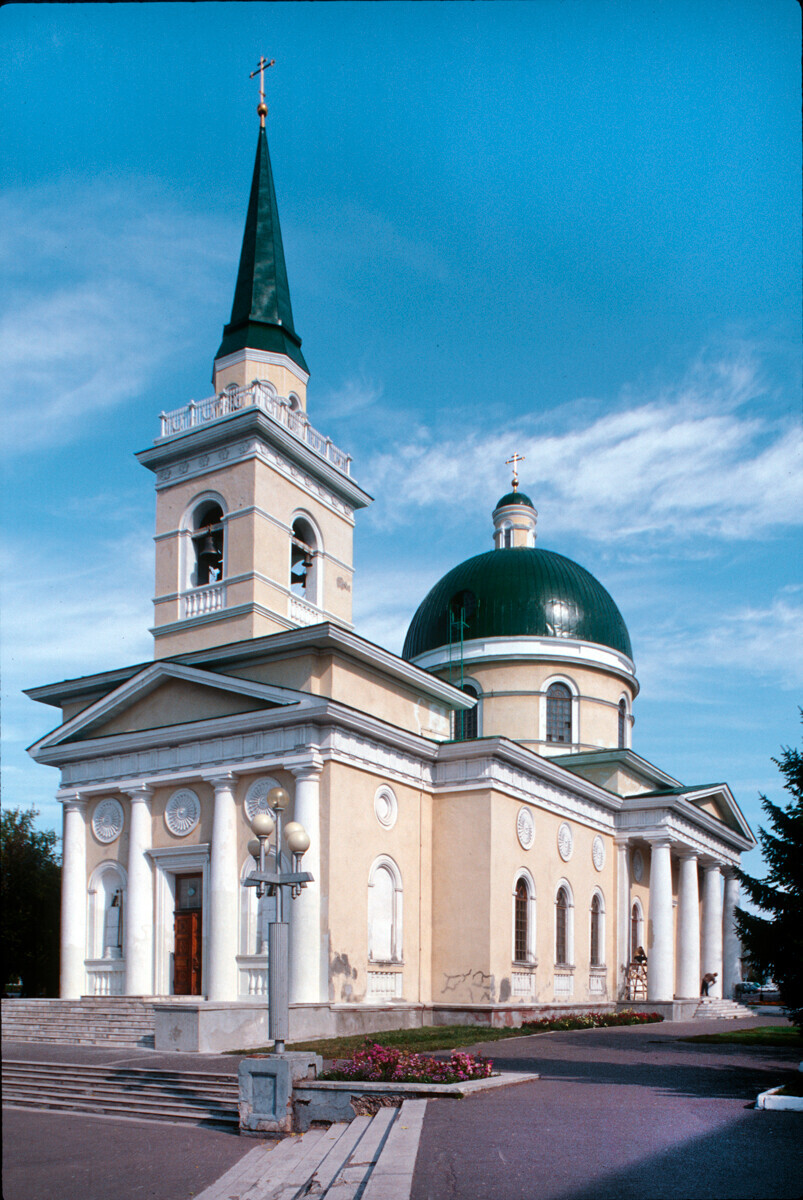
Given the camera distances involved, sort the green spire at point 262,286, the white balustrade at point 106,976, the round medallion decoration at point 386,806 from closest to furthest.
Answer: the round medallion decoration at point 386,806
the white balustrade at point 106,976
the green spire at point 262,286

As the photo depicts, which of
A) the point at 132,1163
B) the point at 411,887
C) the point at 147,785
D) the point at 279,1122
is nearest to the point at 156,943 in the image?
the point at 147,785

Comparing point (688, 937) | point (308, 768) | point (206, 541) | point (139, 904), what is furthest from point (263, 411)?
point (688, 937)

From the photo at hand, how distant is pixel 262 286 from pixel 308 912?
1678cm

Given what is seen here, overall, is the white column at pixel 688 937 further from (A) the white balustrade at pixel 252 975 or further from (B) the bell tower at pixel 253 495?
(A) the white balustrade at pixel 252 975

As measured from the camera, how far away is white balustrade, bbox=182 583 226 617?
86.4 feet

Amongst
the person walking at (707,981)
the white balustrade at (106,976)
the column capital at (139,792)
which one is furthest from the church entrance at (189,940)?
the person walking at (707,981)

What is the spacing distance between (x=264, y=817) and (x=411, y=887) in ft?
39.7

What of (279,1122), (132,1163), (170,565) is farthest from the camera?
(170,565)

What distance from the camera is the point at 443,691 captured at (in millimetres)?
28188

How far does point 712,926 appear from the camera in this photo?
3788cm

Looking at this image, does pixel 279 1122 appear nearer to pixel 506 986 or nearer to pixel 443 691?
pixel 506 986

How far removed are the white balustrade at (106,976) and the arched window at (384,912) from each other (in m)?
5.66

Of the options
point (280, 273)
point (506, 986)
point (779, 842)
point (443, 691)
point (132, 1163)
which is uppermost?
point (280, 273)

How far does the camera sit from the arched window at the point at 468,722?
35.7m
